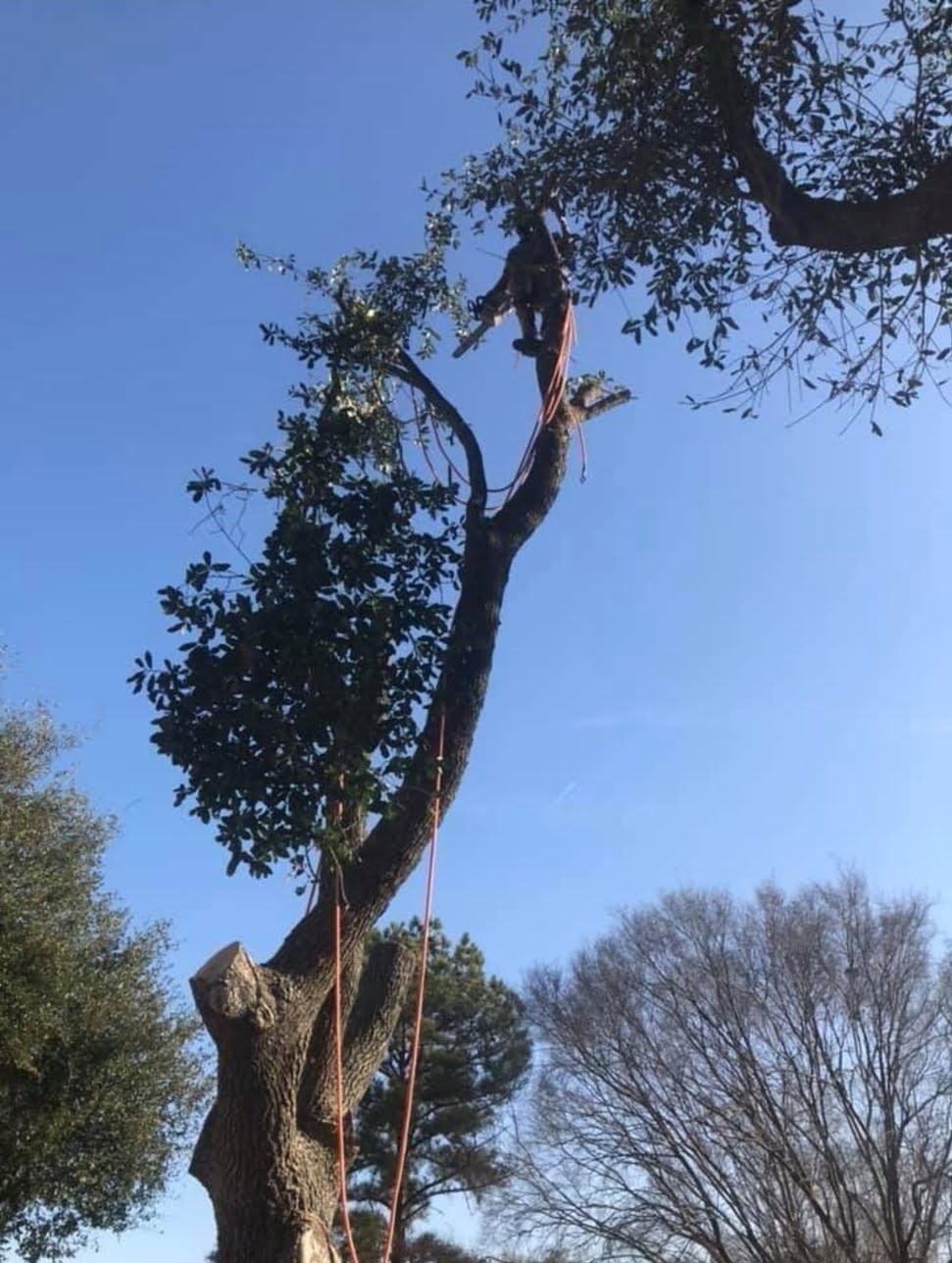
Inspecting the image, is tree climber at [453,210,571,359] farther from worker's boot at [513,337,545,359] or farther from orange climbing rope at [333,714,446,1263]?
orange climbing rope at [333,714,446,1263]

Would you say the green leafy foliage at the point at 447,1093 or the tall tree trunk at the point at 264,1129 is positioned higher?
the green leafy foliage at the point at 447,1093

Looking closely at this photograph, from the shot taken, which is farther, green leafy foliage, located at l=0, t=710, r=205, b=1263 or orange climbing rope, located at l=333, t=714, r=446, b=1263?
green leafy foliage, located at l=0, t=710, r=205, b=1263

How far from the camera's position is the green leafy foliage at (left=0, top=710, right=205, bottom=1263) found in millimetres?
11336

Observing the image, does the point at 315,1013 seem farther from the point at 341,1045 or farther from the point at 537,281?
the point at 537,281

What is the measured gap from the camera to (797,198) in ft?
14.5

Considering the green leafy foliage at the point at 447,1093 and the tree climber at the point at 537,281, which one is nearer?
the tree climber at the point at 537,281

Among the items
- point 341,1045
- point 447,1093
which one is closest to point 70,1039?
point 341,1045

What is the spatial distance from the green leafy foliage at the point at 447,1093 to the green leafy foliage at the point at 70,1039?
755cm

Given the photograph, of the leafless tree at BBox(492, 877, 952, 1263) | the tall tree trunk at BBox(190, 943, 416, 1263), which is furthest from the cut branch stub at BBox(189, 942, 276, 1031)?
the leafless tree at BBox(492, 877, 952, 1263)

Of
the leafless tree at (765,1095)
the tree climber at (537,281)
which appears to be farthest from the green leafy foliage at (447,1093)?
the tree climber at (537,281)

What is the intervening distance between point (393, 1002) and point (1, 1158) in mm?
9079

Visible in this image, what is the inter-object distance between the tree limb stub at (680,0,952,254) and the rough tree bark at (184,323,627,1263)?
175 centimetres

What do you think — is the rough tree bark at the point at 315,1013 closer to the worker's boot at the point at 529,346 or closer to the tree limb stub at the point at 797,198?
the worker's boot at the point at 529,346

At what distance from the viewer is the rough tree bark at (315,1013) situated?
3.70 m
